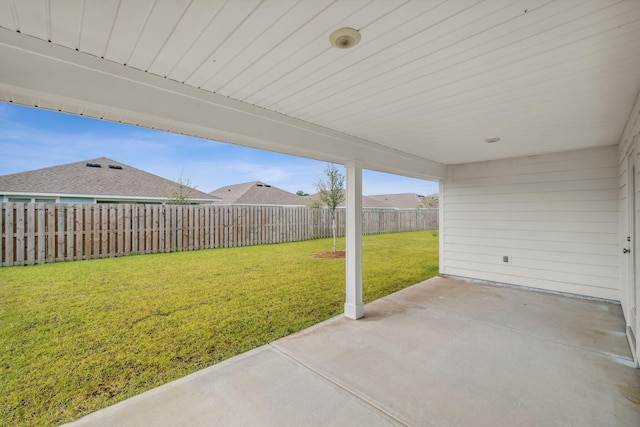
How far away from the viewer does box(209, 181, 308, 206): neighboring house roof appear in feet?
55.3

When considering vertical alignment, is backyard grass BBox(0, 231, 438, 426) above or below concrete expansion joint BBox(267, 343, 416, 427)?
above

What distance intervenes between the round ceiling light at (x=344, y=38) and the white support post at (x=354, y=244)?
2067 millimetres

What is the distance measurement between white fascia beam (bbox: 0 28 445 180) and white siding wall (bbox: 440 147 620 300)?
12.4 ft

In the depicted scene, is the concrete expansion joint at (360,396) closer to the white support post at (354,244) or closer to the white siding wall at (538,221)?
the white support post at (354,244)

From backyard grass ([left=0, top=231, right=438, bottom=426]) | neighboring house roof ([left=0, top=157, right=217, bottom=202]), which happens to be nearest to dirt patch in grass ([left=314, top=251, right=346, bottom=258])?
backyard grass ([left=0, top=231, right=438, bottom=426])

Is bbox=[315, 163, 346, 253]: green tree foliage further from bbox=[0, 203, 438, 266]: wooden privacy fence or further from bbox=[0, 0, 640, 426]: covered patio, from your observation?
bbox=[0, 0, 640, 426]: covered patio

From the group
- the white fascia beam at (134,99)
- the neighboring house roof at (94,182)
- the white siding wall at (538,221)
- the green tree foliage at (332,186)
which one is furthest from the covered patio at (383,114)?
the neighboring house roof at (94,182)

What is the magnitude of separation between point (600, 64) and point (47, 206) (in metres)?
8.94

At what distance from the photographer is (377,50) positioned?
65.4 inches

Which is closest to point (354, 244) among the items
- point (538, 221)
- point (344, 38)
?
point (344, 38)

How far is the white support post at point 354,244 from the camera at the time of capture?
3559mm

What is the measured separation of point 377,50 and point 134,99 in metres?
1.62

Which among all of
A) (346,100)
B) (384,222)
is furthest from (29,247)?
(384,222)

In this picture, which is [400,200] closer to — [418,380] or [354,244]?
[354,244]
